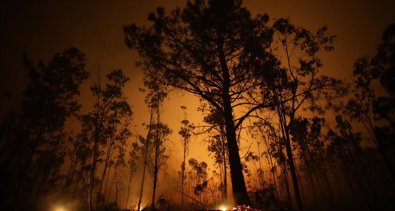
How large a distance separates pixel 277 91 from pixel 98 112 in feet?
53.8

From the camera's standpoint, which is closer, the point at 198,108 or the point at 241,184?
the point at 241,184

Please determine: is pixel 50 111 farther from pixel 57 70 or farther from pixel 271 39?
pixel 271 39

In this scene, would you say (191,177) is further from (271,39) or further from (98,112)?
(271,39)

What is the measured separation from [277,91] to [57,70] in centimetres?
1901

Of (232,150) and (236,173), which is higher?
(232,150)

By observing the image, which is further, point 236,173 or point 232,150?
point 232,150

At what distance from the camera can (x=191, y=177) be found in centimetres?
5412

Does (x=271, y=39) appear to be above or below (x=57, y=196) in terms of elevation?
above

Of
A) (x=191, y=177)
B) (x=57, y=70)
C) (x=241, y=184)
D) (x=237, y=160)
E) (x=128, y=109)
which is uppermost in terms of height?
(x=57, y=70)

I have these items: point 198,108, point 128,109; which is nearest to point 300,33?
point 198,108

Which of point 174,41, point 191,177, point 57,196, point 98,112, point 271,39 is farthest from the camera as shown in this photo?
point 191,177

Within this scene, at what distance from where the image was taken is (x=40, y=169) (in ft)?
120

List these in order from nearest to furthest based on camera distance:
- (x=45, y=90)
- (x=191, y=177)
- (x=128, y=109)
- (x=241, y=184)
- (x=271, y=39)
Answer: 1. (x=241, y=184)
2. (x=271, y=39)
3. (x=45, y=90)
4. (x=128, y=109)
5. (x=191, y=177)

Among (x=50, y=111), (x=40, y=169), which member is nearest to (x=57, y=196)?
(x=40, y=169)
